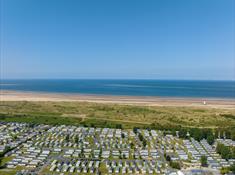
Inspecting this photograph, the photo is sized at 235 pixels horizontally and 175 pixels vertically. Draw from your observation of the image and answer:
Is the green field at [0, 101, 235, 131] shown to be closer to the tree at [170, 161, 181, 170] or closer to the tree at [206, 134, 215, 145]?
the tree at [206, 134, 215, 145]

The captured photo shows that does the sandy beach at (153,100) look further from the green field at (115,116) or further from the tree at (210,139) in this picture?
the tree at (210,139)

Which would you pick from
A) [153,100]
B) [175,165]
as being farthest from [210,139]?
[153,100]

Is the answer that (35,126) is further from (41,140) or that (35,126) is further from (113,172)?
(113,172)

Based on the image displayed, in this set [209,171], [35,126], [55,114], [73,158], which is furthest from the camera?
[55,114]

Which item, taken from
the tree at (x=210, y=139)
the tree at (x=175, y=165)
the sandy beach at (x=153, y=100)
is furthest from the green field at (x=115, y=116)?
the tree at (x=175, y=165)

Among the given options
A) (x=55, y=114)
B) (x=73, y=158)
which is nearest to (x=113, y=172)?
(x=73, y=158)

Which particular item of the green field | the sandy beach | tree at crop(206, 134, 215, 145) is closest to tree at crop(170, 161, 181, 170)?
tree at crop(206, 134, 215, 145)

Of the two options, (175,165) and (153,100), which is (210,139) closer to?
(175,165)

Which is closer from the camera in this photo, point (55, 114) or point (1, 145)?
point (1, 145)
